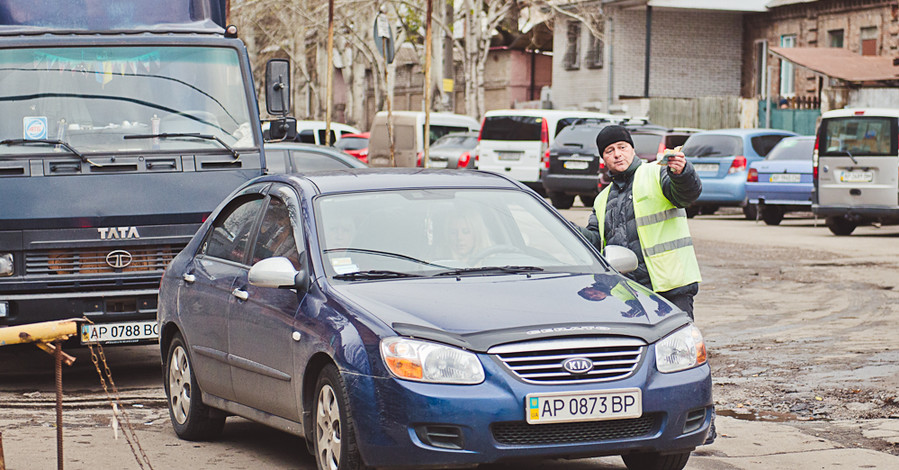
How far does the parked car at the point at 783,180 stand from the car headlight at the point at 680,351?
18792 mm

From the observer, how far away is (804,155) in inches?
1002

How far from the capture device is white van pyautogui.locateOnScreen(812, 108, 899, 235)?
2208cm

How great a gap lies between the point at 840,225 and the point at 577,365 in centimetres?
1835

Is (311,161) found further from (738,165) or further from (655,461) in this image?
(738,165)

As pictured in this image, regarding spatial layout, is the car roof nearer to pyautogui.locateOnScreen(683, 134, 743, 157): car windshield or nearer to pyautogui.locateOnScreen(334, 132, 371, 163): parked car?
pyautogui.locateOnScreen(683, 134, 743, 157): car windshield

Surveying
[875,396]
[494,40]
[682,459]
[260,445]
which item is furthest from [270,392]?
[494,40]

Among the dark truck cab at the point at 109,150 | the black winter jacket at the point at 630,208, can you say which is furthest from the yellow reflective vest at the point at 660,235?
the dark truck cab at the point at 109,150

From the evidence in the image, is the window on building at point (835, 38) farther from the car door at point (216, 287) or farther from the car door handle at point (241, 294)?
the car door handle at point (241, 294)

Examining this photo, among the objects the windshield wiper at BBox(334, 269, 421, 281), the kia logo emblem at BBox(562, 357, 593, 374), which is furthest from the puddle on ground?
the kia logo emblem at BBox(562, 357, 593, 374)

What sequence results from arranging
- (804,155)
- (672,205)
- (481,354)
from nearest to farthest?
(481,354), (672,205), (804,155)

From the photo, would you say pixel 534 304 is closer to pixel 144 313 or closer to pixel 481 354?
pixel 481 354

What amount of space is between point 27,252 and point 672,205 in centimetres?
444

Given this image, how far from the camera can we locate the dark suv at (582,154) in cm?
2866

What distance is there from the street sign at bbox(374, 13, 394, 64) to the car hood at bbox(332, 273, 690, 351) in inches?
677
